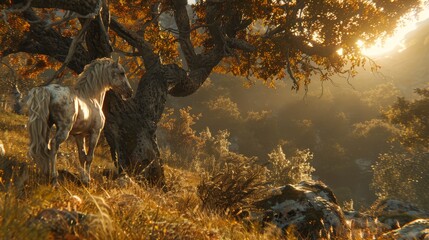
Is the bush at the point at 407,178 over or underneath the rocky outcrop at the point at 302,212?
underneath

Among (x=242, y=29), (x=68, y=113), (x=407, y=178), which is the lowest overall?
(x=407, y=178)

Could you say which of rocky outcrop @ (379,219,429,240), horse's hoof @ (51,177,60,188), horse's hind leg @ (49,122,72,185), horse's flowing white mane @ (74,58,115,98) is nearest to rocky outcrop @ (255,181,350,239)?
rocky outcrop @ (379,219,429,240)

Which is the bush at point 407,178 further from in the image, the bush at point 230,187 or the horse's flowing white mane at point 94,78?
the horse's flowing white mane at point 94,78

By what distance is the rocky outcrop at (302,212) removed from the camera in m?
6.48

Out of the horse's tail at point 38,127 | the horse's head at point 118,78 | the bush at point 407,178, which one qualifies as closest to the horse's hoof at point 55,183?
the horse's tail at point 38,127

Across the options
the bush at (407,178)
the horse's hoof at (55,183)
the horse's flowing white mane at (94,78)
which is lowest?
the bush at (407,178)

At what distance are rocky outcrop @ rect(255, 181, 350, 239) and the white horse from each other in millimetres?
3698

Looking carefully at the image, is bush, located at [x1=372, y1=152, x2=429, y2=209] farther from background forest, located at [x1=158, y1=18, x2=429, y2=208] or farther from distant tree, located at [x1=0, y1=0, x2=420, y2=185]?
distant tree, located at [x1=0, y1=0, x2=420, y2=185]

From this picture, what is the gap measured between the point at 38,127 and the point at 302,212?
16.6ft

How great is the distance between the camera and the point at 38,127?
542 cm

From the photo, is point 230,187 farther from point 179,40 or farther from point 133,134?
point 179,40


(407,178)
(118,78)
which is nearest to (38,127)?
(118,78)

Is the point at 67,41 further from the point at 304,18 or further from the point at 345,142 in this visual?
the point at 345,142

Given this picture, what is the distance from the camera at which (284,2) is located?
38.6 feet
